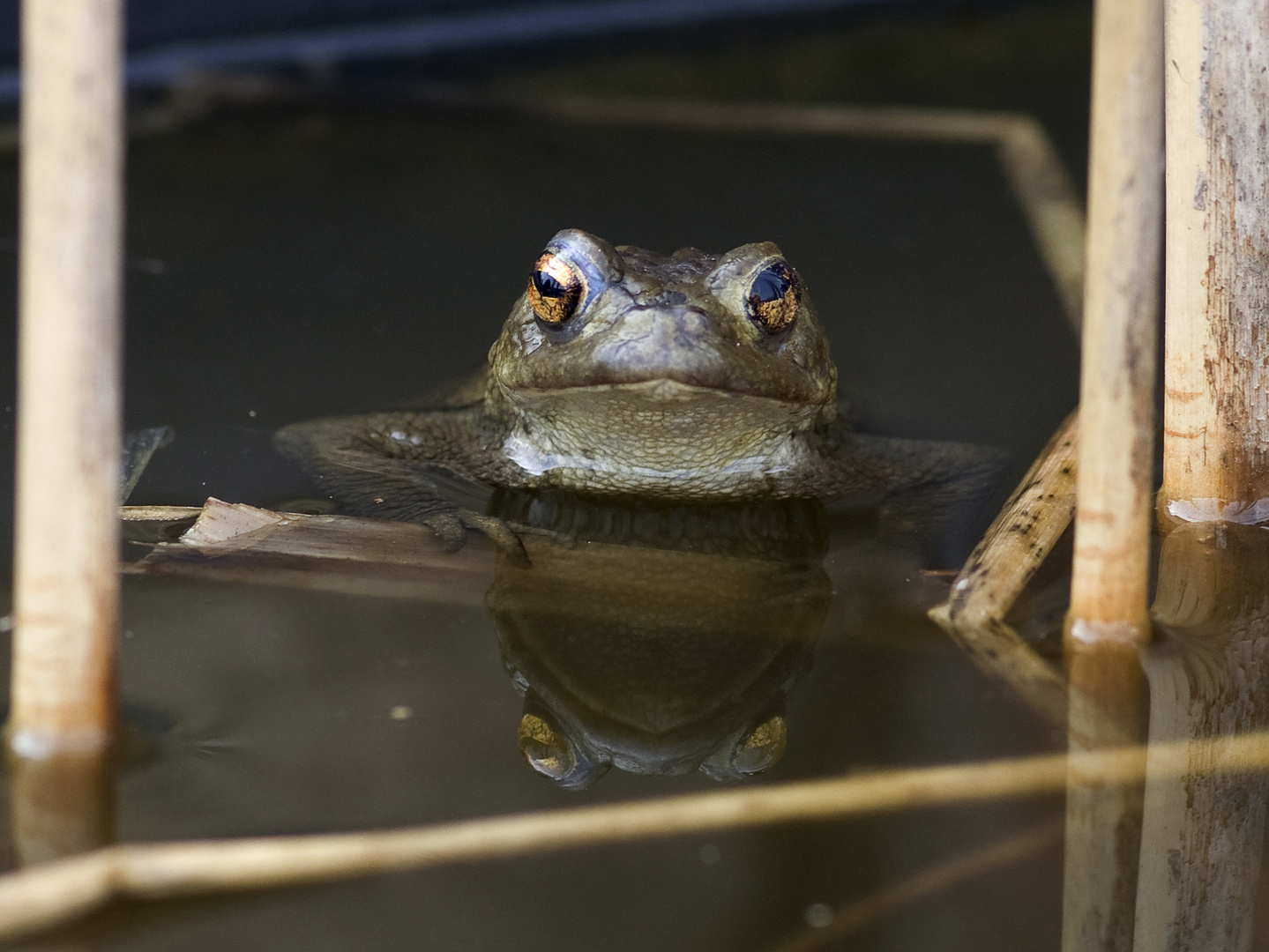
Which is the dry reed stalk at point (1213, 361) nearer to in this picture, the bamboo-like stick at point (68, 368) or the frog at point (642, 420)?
Result: the frog at point (642, 420)

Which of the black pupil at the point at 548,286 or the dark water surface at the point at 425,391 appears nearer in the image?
the dark water surface at the point at 425,391

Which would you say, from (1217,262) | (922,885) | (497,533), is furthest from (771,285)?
(922,885)

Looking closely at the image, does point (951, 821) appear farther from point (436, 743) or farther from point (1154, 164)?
point (1154, 164)

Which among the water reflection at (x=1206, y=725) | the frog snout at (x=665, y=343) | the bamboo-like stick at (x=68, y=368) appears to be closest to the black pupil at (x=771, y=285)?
the frog snout at (x=665, y=343)

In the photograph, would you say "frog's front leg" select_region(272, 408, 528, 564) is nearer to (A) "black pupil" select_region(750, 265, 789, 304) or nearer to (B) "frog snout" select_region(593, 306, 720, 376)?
(B) "frog snout" select_region(593, 306, 720, 376)

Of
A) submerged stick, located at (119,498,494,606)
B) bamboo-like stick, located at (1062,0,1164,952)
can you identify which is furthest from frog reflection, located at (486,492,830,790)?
bamboo-like stick, located at (1062,0,1164,952)

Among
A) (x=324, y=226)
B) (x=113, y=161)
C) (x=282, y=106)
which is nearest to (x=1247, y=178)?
(x=113, y=161)

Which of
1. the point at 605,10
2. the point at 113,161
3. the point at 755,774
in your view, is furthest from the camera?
the point at 605,10

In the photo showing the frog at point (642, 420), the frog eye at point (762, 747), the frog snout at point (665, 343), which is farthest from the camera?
the frog at point (642, 420)
